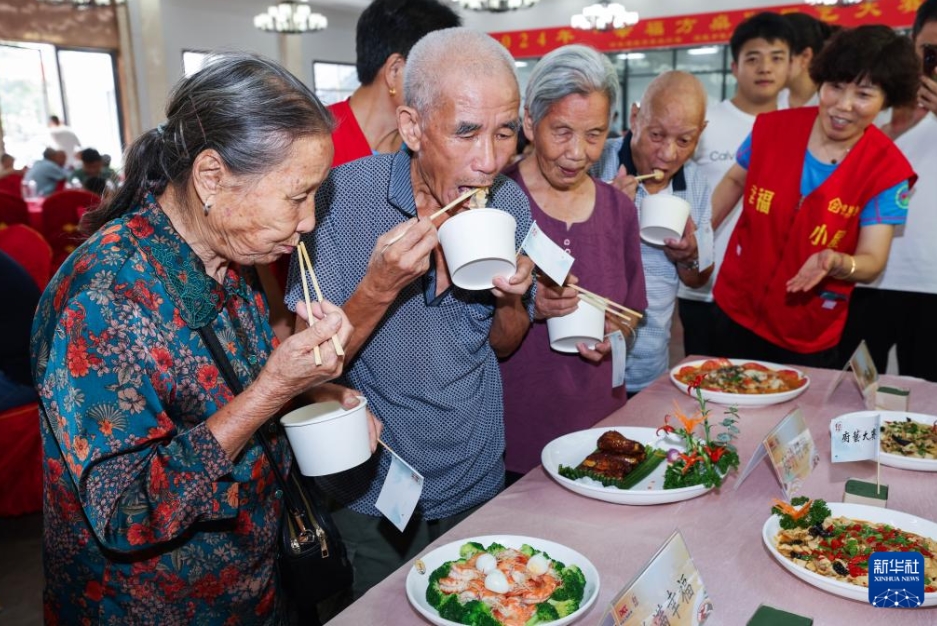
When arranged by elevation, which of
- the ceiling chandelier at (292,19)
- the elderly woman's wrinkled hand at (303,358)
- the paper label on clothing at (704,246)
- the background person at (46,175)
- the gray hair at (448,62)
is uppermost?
the ceiling chandelier at (292,19)

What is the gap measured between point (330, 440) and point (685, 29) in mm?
12003

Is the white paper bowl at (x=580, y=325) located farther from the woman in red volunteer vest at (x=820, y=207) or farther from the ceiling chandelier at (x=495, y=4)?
the ceiling chandelier at (x=495, y=4)

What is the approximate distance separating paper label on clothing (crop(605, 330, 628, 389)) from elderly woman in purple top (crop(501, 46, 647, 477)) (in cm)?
3

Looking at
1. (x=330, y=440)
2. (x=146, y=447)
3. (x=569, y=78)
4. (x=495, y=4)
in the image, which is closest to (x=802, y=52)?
(x=569, y=78)

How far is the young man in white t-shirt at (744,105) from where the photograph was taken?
10.6 feet

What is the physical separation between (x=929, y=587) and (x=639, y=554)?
1.37 ft

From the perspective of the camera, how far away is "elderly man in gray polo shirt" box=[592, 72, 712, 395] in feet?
7.54

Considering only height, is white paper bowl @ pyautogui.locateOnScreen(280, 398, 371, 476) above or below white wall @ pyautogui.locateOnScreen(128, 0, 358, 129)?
below

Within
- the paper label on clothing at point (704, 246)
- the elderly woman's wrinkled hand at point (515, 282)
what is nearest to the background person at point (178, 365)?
the elderly woman's wrinkled hand at point (515, 282)

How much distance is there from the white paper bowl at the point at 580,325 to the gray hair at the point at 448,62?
55cm

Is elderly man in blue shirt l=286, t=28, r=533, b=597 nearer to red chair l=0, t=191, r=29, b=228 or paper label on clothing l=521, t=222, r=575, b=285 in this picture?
paper label on clothing l=521, t=222, r=575, b=285

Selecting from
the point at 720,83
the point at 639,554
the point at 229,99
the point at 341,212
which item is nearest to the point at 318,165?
the point at 229,99

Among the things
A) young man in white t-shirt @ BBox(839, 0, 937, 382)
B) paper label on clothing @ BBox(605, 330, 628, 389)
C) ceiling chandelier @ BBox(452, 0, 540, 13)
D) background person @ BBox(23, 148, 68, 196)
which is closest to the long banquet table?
paper label on clothing @ BBox(605, 330, 628, 389)

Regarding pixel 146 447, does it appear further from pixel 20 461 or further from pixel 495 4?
pixel 495 4
